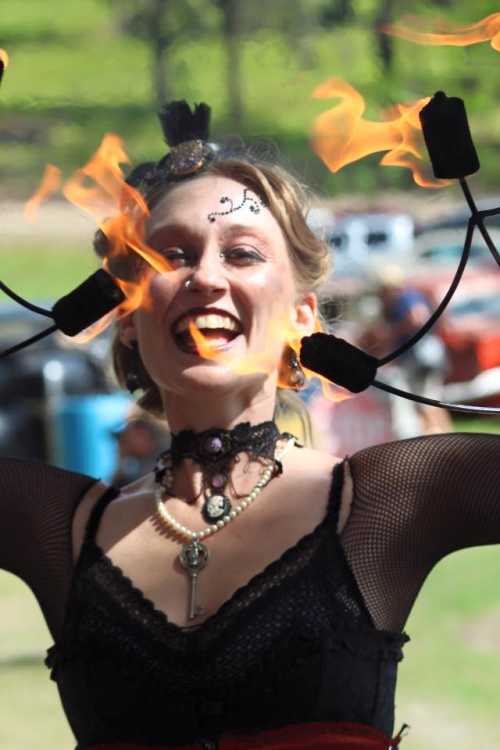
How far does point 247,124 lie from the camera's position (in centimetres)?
1359

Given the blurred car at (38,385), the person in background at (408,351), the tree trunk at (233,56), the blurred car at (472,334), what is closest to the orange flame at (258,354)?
the tree trunk at (233,56)

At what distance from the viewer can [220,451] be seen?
2.26 metres

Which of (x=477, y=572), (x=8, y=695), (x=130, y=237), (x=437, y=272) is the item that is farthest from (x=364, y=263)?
(x=130, y=237)

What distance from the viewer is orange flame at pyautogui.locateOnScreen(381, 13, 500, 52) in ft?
6.77

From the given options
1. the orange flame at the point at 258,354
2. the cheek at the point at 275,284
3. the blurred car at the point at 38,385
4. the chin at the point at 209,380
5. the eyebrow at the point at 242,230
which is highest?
the blurred car at the point at 38,385

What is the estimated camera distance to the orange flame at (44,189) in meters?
2.41

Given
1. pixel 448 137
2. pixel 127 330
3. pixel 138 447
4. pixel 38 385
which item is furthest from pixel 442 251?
pixel 448 137

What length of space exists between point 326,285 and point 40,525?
0.58 metres

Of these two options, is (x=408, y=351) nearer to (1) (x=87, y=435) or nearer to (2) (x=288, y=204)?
(1) (x=87, y=435)

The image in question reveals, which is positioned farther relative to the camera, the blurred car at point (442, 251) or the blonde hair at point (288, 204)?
the blurred car at point (442, 251)

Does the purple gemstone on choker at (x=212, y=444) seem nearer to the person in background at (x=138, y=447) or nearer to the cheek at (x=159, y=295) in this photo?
the cheek at (x=159, y=295)

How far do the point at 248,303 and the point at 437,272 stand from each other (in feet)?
32.8

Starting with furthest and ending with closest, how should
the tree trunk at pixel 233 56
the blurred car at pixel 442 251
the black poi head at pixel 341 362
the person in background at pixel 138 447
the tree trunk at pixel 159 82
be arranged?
the blurred car at pixel 442 251 < the tree trunk at pixel 233 56 < the person in background at pixel 138 447 < the tree trunk at pixel 159 82 < the black poi head at pixel 341 362

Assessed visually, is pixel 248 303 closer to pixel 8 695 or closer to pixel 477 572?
pixel 8 695
